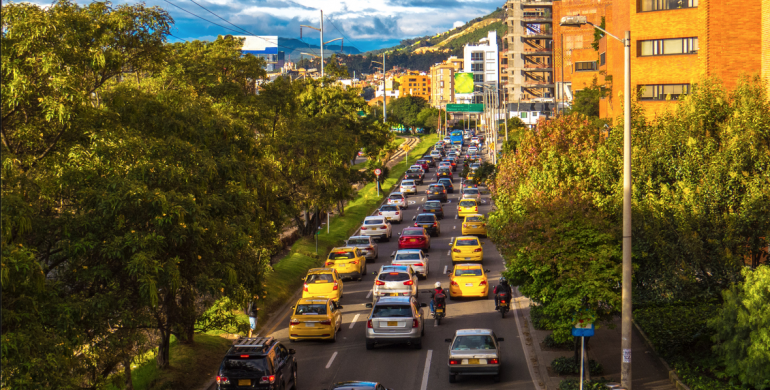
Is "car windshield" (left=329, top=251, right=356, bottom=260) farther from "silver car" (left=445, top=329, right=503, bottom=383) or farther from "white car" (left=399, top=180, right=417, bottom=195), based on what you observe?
"white car" (left=399, top=180, right=417, bottom=195)

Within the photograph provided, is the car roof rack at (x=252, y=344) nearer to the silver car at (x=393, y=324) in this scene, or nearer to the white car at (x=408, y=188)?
the silver car at (x=393, y=324)

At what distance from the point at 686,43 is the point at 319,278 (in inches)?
936

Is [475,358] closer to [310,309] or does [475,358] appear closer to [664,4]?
[310,309]

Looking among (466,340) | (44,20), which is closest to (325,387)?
(466,340)

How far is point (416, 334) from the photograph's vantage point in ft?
68.9

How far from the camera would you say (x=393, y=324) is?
21.1m

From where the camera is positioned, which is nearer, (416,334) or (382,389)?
(382,389)

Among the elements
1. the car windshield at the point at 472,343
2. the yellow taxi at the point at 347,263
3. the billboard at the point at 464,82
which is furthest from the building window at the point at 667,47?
the billboard at the point at 464,82

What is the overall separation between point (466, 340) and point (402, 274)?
31.4 feet

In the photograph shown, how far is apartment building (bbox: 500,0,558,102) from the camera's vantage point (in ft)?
453

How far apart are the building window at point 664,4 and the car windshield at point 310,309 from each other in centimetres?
2654

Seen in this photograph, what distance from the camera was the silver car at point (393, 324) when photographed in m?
21.0

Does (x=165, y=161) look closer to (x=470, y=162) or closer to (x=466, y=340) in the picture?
(x=466, y=340)

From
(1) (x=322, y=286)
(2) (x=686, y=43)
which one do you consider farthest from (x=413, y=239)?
(2) (x=686, y=43)
